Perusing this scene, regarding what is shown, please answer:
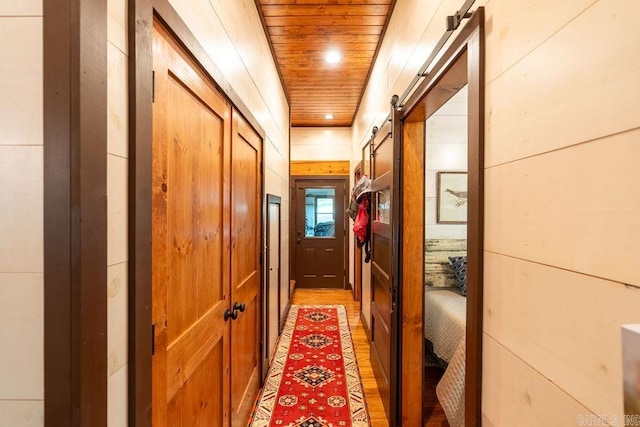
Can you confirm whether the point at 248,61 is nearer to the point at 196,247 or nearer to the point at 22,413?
the point at 196,247

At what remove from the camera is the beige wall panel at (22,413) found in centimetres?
60

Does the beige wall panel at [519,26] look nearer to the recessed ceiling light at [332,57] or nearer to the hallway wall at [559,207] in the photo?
the hallway wall at [559,207]

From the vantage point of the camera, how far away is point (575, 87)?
1.97 ft

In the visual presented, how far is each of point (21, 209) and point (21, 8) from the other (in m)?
0.40

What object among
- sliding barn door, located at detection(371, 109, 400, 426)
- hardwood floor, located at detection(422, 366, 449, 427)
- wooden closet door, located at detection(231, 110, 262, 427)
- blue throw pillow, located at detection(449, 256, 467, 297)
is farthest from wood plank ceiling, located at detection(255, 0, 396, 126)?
hardwood floor, located at detection(422, 366, 449, 427)

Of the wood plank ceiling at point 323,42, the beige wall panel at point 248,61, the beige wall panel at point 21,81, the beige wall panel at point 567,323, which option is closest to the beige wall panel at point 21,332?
the beige wall panel at point 21,81

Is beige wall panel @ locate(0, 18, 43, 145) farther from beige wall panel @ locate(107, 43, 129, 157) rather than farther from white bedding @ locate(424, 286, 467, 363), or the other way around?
white bedding @ locate(424, 286, 467, 363)

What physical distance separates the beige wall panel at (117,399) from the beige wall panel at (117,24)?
80 cm

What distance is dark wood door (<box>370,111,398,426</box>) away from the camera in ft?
6.41

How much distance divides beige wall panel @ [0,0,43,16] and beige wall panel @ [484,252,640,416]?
3.93 ft

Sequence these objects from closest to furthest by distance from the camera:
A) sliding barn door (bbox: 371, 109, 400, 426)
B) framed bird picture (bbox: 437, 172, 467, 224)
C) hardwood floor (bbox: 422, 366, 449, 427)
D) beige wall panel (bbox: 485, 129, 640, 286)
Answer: beige wall panel (bbox: 485, 129, 640, 286), sliding barn door (bbox: 371, 109, 400, 426), hardwood floor (bbox: 422, 366, 449, 427), framed bird picture (bbox: 437, 172, 467, 224)

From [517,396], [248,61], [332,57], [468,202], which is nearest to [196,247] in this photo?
[468,202]

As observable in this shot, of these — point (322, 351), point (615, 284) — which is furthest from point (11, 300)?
point (322, 351)

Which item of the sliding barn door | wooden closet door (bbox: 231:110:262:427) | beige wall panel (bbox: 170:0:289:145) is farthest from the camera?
the sliding barn door
